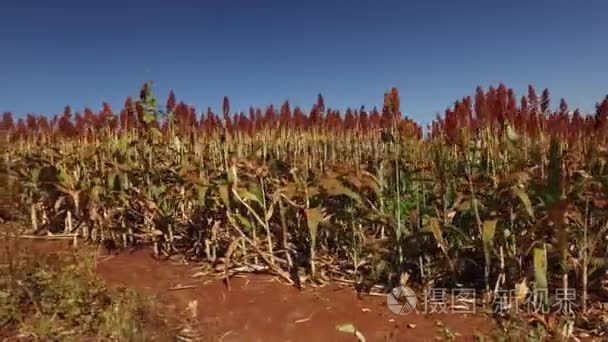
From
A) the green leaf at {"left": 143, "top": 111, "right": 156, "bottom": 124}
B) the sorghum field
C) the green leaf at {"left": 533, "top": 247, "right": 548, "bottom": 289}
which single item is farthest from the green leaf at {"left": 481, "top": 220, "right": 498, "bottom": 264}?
the green leaf at {"left": 143, "top": 111, "right": 156, "bottom": 124}

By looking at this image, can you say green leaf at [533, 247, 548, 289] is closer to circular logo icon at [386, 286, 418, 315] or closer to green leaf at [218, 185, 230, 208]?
circular logo icon at [386, 286, 418, 315]

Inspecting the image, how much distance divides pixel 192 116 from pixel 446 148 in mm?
2528

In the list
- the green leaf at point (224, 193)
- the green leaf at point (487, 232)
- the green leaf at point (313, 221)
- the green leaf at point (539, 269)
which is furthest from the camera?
the green leaf at point (224, 193)

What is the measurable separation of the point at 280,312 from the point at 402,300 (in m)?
0.68

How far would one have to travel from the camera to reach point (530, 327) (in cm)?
242

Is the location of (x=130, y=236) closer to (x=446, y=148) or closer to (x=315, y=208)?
(x=315, y=208)

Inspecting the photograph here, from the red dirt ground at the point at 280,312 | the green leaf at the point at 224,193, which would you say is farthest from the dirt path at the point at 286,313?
the green leaf at the point at 224,193

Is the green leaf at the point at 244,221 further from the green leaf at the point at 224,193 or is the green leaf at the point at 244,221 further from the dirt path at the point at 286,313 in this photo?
the dirt path at the point at 286,313

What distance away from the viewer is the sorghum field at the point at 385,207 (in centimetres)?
263

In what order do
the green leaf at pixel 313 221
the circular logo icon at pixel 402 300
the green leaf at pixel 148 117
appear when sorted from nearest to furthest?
the circular logo icon at pixel 402 300 → the green leaf at pixel 313 221 → the green leaf at pixel 148 117

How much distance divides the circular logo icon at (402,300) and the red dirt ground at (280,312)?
39 millimetres

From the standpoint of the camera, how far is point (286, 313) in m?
2.78

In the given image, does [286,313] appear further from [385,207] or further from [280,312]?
[385,207]

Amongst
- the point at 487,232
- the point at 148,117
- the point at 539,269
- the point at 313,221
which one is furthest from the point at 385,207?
the point at 148,117
